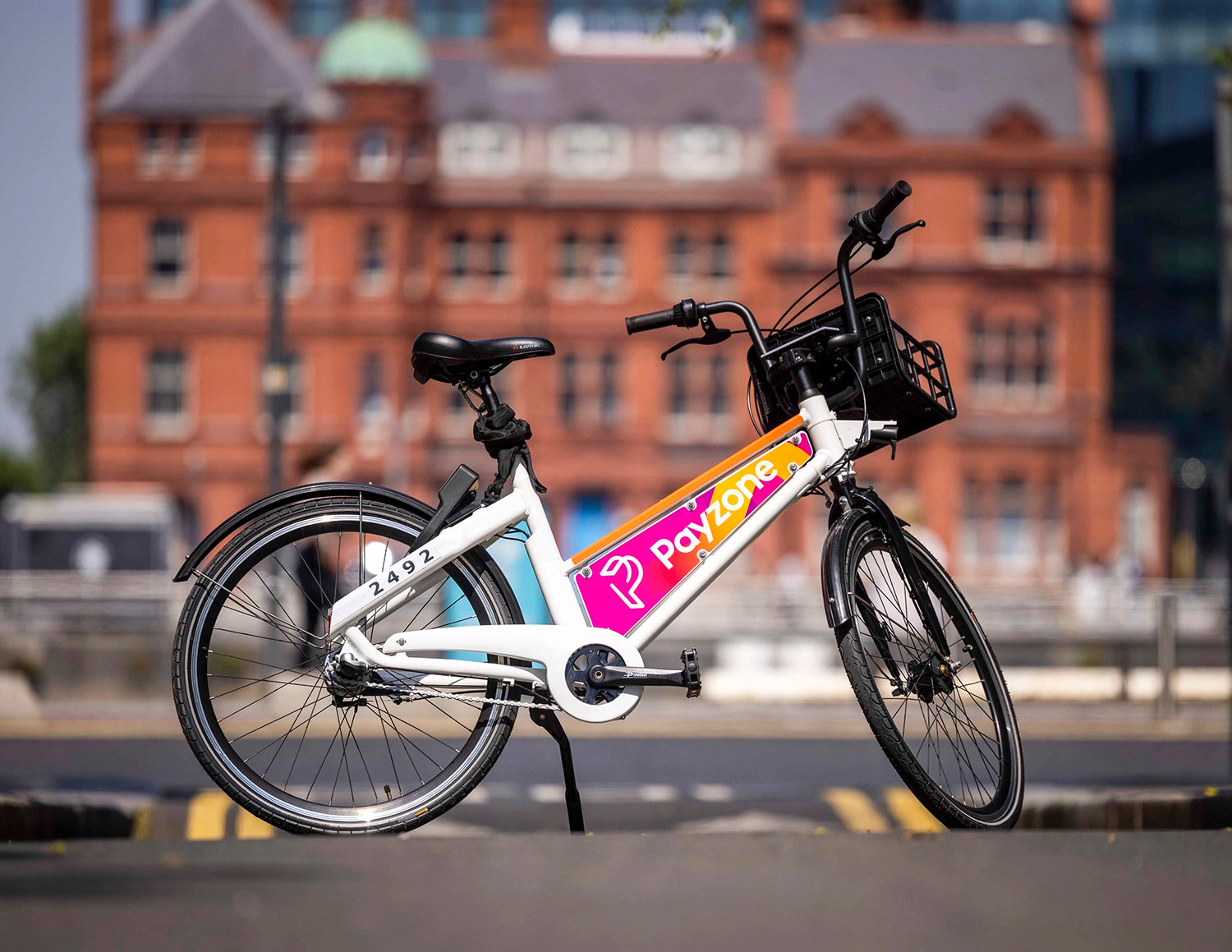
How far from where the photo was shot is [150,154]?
4406cm

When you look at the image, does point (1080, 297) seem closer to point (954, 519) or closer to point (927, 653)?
point (954, 519)

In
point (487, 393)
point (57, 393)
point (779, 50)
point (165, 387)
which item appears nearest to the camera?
point (487, 393)

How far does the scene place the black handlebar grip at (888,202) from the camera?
3.34 m

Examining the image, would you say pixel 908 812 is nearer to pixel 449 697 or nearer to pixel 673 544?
pixel 673 544

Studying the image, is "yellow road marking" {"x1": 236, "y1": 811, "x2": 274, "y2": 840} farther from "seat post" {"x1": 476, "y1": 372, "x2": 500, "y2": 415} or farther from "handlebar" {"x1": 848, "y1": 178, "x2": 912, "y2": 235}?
"handlebar" {"x1": 848, "y1": 178, "x2": 912, "y2": 235}

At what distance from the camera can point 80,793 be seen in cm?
435

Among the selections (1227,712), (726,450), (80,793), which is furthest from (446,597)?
(726,450)

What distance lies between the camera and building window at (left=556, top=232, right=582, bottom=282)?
45.2m

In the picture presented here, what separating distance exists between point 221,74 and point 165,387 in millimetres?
10421

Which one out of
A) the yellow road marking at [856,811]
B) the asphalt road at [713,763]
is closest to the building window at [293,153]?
the asphalt road at [713,763]

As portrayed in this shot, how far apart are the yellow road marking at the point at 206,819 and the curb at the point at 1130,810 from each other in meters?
2.08

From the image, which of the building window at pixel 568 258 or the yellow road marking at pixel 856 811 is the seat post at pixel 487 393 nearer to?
the yellow road marking at pixel 856 811

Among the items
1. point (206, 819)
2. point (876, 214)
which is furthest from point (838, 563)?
point (206, 819)

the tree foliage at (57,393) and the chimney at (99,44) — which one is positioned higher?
the chimney at (99,44)
